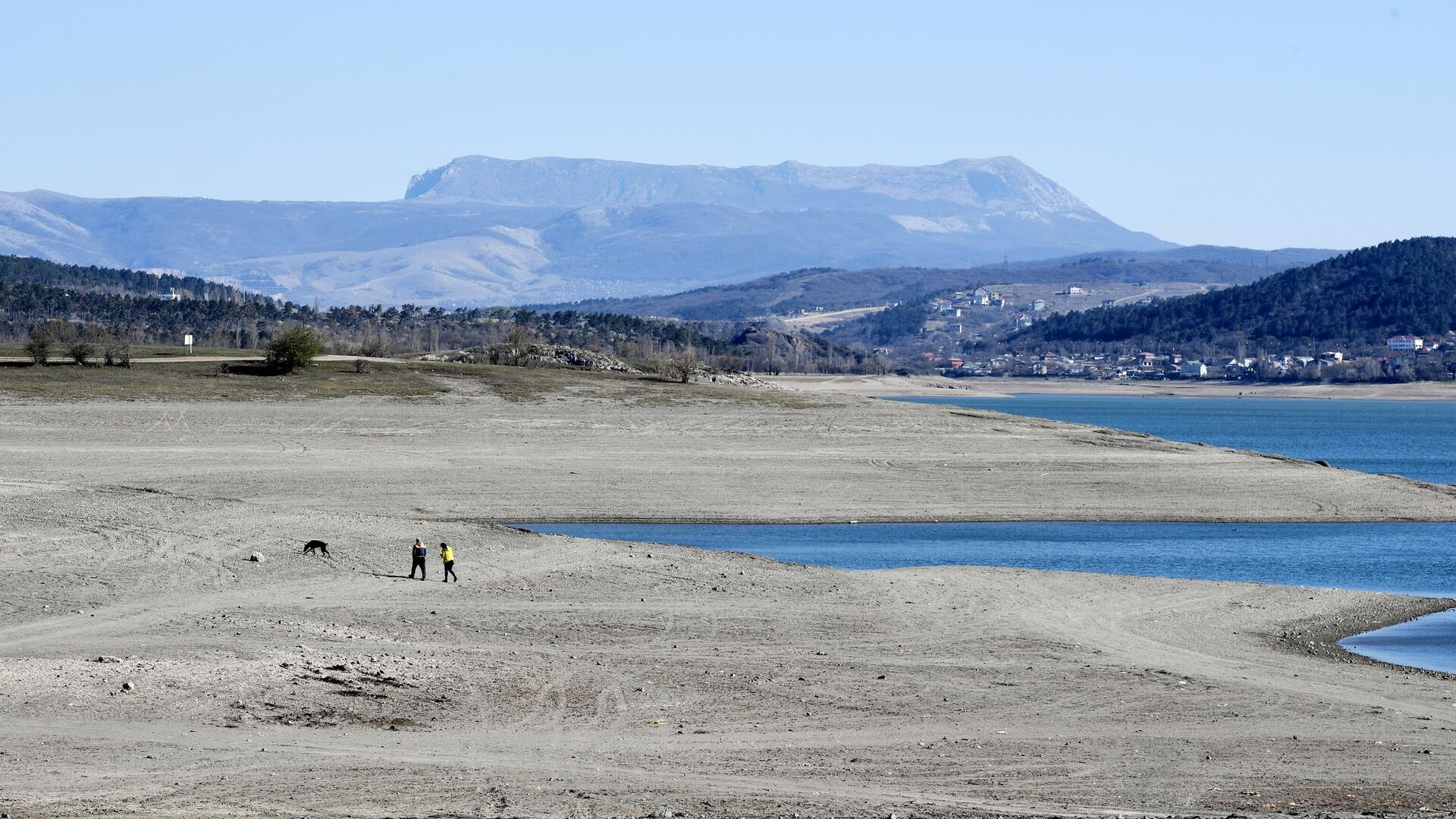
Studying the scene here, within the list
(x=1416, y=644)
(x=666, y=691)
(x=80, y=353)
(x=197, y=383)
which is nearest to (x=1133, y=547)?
(x=1416, y=644)

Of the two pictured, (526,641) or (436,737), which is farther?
(526,641)

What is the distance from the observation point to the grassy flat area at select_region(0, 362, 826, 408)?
6894 cm

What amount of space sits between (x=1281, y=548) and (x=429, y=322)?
153 m

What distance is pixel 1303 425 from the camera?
133 meters

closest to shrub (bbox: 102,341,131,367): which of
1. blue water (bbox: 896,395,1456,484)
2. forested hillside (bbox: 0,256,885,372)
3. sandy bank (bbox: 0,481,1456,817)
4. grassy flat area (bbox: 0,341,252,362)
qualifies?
grassy flat area (bbox: 0,341,252,362)

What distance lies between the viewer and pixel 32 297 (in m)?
152

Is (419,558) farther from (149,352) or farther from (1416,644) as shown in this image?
(149,352)

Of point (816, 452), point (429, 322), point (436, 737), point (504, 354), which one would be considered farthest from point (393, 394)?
point (429, 322)

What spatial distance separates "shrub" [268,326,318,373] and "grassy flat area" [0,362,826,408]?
2.56 ft

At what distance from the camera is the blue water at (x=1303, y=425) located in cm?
8569

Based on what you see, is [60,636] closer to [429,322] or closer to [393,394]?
[393,394]

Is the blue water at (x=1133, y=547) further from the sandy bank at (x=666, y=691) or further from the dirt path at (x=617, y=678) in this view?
the sandy bank at (x=666, y=691)

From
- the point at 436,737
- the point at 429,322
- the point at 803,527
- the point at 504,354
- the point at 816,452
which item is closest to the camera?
the point at 436,737

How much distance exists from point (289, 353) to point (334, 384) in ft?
15.3
